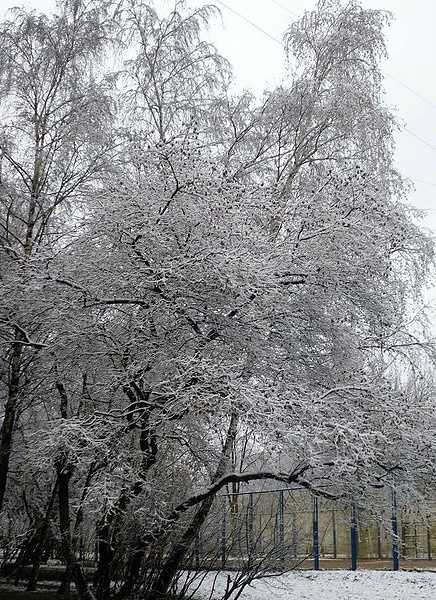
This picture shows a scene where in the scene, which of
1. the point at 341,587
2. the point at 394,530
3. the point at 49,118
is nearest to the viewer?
the point at 394,530

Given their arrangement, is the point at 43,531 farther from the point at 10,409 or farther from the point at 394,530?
the point at 394,530

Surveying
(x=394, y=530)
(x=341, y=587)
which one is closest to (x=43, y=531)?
(x=341, y=587)

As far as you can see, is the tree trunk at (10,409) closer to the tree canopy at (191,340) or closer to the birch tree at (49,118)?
the tree canopy at (191,340)

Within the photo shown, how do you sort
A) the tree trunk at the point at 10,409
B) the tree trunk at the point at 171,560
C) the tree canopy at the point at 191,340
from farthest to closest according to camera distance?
the tree trunk at the point at 10,409 → the tree trunk at the point at 171,560 → the tree canopy at the point at 191,340

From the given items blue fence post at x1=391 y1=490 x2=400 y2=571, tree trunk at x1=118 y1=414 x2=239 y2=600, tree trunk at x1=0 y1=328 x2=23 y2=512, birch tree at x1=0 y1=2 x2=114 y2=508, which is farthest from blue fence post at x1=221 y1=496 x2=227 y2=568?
birch tree at x1=0 y1=2 x2=114 y2=508

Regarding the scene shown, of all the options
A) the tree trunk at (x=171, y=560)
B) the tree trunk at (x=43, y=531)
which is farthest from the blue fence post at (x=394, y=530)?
the tree trunk at (x=43, y=531)

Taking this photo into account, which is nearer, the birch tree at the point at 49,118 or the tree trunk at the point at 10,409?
the tree trunk at the point at 10,409

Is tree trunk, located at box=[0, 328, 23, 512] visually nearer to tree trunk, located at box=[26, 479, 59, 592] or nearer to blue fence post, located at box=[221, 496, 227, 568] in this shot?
tree trunk, located at box=[26, 479, 59, 592]

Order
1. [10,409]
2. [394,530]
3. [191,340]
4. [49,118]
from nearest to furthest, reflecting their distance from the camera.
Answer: [191,340] < [10,409] < [394,530] < [49,118]

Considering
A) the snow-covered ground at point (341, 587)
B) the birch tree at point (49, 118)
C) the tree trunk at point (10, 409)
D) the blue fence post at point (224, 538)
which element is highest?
the birch tree at point (49, 118)

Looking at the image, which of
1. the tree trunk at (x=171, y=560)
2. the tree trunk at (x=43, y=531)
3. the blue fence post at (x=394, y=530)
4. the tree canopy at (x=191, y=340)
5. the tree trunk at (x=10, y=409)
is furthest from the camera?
the tree trunk at (x=43, y=531)

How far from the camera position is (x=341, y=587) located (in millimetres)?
13031

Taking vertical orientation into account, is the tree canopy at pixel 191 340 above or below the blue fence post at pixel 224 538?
above

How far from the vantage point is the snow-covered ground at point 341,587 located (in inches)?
445
